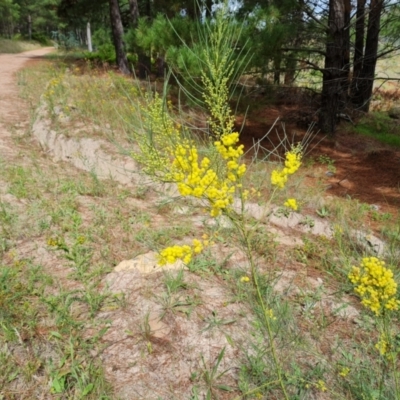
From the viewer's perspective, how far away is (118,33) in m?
11.2

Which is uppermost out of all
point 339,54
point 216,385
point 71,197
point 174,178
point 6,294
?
point 339,54

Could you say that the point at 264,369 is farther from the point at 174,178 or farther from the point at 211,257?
the point at 174,178

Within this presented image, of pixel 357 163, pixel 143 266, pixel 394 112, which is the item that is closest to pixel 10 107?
pixel 143 266

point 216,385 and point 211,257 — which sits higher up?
point 211,257

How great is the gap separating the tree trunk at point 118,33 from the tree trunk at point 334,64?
736 cm

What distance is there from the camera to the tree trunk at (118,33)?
1080cm

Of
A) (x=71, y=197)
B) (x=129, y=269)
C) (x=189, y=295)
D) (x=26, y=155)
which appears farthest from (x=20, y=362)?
(x=26, y=155)

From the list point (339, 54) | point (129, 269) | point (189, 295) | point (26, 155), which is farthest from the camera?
point (339, 54)

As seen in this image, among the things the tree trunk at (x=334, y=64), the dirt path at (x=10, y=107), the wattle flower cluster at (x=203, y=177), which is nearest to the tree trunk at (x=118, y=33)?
the dirt path at (x=10, y=107)

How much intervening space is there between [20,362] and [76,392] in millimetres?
396

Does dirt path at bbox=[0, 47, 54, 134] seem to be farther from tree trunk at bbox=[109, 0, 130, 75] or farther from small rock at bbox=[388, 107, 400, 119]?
small rock at bbox=[388, 107, 400, 119]

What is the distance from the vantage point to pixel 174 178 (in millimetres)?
1084

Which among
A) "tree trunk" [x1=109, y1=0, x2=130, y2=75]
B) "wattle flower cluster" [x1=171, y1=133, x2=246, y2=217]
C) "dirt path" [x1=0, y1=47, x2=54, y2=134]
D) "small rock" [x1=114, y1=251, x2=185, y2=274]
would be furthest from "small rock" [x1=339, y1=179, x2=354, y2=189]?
"tree trunk" [x1=109, y1=0, x2=130, y2=75]

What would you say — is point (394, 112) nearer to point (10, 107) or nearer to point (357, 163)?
point (357, 163)
